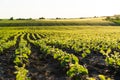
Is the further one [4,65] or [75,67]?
[4,65]

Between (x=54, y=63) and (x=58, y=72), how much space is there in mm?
2869

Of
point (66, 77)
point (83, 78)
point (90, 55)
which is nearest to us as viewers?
point (83, 78)

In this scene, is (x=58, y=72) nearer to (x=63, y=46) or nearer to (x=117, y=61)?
(x=117, y=61)

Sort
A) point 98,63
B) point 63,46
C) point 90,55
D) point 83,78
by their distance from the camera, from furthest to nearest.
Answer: point 63,46, point 90,55, point 98,63, point 83,78

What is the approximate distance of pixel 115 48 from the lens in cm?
2633

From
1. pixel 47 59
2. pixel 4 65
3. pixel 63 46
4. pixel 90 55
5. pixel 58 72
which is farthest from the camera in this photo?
pixel 63 46

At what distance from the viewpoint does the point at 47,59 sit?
20.4 m

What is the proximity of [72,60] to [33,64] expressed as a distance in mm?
2653

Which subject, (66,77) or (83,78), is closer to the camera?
(83,78)

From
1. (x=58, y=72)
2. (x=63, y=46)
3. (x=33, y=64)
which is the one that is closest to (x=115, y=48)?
(x=63, y=46)

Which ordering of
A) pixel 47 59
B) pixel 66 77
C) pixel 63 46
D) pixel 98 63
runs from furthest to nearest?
pixel 63 46, pixel 47 59, pixel 98 63, pixel 66 77

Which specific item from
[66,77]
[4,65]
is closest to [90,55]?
[4,65]

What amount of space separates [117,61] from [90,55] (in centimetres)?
630

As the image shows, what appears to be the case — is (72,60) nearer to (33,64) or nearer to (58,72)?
(58,72)
